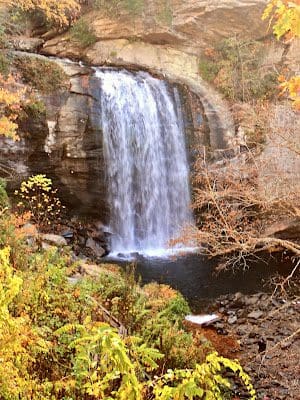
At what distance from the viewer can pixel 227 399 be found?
6.03m

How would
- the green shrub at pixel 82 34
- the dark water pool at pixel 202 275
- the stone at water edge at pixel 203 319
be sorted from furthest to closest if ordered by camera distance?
the green shrub at pixel 82 34 < the dark water pool at pixel 202 275 < the stone at water edge at pixel 203 319

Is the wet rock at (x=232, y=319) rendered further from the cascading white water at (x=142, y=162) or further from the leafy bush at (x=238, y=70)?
the leafy bush at (x=238, y=70)

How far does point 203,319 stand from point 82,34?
521 inches

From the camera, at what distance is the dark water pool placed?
1080 cm

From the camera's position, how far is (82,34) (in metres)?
17.2

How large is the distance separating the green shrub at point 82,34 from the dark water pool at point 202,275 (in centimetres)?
971

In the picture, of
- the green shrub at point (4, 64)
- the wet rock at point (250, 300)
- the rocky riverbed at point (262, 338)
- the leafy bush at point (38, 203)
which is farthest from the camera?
the leafy bush at point (38, 203)

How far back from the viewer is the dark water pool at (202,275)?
1080 cm

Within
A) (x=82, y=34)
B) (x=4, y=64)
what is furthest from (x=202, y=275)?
(x=82, y=34)

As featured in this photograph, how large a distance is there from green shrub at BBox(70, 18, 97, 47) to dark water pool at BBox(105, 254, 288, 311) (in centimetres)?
971

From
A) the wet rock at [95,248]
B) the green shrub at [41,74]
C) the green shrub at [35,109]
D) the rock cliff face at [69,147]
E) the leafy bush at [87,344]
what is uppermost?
the green shrub at [41,74]

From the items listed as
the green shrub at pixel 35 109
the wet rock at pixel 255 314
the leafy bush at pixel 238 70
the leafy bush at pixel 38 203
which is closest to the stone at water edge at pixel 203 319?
the wet rock at pixel 255 314

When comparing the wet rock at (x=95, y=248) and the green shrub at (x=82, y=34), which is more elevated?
the green shrub at (x=82, y=34)

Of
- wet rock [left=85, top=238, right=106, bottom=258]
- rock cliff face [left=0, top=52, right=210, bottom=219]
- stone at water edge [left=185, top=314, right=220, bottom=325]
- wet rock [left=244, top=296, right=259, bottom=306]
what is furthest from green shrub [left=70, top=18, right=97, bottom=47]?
stone at water edge [left=185, top=314, right=220, bottom=325]
